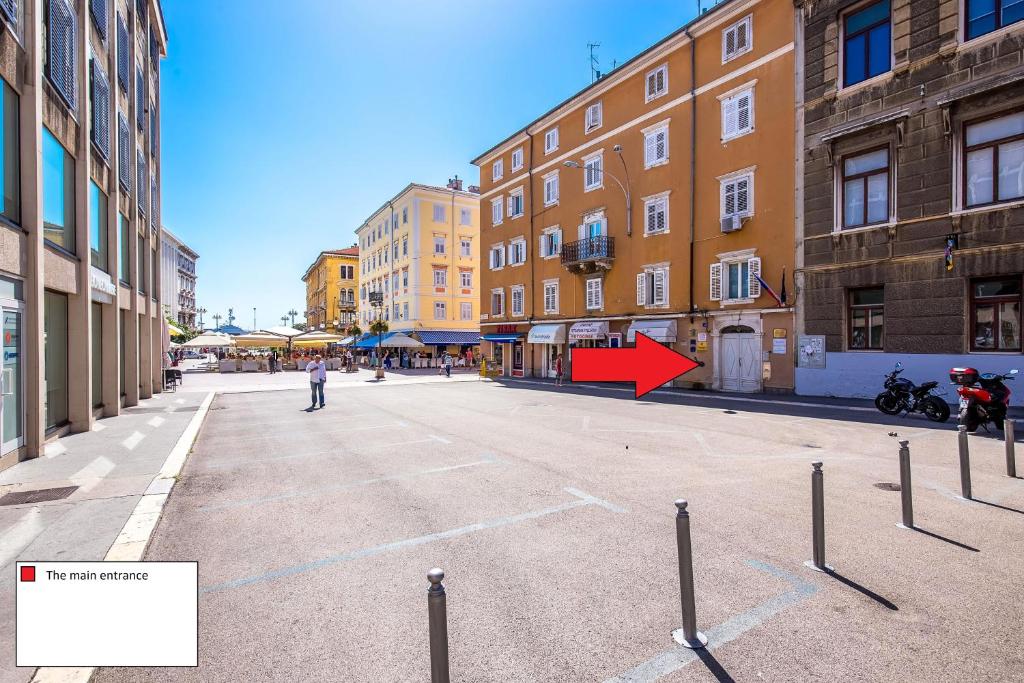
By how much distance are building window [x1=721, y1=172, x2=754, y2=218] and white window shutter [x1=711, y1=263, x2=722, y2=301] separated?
2.19m

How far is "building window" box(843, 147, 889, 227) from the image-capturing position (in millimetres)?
17312

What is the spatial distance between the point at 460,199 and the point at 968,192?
4114cm

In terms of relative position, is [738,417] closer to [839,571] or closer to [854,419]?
[854,419]

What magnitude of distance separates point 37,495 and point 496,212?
112ft

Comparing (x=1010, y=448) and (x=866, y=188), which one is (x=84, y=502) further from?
(x=866, y=188)

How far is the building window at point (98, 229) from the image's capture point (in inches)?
501

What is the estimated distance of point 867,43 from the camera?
1784 cm

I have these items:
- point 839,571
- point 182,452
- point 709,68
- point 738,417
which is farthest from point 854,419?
point 709,68

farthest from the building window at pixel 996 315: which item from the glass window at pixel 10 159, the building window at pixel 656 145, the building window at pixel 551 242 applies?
the glass window at pixel 10 159

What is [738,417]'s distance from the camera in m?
14.0

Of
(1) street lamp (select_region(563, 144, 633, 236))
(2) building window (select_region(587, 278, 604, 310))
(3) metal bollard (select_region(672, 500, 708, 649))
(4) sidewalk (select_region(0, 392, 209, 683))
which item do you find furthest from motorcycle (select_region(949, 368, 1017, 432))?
(2) building window (select_region(587, 278, 604, 310))

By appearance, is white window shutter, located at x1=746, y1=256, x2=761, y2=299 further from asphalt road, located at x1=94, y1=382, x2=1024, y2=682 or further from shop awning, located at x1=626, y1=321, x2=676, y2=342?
asphalt road, located at x1=94, y1=382, x2=1024, y2=682

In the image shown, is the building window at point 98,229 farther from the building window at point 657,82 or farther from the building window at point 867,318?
the building window at point 657,82

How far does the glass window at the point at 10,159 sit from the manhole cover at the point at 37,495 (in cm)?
426
